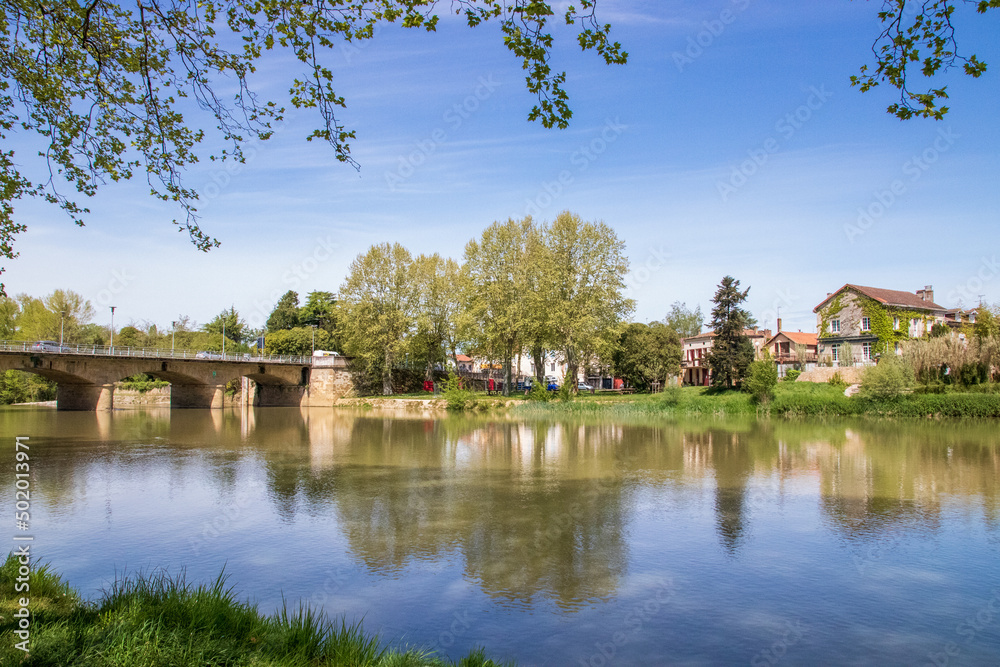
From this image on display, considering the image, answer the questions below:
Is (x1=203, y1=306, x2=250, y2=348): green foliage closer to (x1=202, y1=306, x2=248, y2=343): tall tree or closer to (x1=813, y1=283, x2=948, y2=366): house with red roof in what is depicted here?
(x1=202, y1=306, x2=248, y2=343): tall tree

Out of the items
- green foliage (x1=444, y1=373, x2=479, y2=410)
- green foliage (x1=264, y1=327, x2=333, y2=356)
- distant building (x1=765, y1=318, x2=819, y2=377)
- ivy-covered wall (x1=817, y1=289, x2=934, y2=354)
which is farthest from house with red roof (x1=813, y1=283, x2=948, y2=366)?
green foliage (x1=264, y1=327, x2=333, y2=356)

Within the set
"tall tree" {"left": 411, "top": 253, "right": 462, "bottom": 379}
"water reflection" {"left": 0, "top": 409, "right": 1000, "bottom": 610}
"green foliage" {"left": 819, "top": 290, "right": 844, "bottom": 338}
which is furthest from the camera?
"tall tree" {"left": 411, "top": 253, "right": 462, "bottom": 379}

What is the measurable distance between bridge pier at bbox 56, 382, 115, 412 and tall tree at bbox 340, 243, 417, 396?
21166mm

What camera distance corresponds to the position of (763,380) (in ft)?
132

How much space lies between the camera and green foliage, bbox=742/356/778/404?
1587 inches

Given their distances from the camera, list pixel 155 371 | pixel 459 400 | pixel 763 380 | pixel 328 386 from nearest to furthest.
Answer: pixel 763 380 < pixel 459 400 < pixel 155 371 < pixel 328 386

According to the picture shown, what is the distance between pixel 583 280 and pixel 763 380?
51.5ft

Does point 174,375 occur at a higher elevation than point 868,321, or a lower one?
lower

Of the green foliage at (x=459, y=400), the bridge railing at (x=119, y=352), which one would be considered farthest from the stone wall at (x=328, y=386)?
the green foliage at (x=459, y=400)

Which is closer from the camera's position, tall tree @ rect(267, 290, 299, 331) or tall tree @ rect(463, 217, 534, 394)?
tall tree @ rect(463, 217, 534, 394)

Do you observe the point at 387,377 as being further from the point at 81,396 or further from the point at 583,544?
the point at 583,544

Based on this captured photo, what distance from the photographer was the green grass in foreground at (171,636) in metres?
4.89

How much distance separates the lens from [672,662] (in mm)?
6508

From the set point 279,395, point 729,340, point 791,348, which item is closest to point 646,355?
point 729,340
